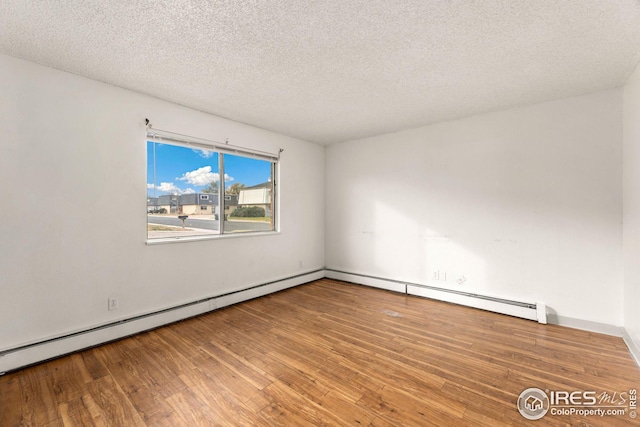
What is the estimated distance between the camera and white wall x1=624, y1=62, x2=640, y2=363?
231cm

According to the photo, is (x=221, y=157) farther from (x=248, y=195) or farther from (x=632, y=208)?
(x=632, y=208)

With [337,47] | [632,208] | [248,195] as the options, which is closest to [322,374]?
[337,47]

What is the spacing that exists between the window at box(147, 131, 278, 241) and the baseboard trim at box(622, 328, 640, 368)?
4.19m

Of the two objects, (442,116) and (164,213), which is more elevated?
(442,116)

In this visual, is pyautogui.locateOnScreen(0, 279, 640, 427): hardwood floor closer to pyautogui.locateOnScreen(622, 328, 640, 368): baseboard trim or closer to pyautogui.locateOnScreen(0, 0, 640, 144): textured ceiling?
pyautogui.locateOnScreen(622, 328, 640, 368): baseboard trim

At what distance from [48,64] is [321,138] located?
3.40 m

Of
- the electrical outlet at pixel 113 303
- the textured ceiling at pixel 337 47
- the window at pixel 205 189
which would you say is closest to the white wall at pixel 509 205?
the textured ceiling at pixel 337 47

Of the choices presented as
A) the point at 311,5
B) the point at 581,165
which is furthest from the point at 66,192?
the point at 581,165

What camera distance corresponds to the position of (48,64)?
2.30 metres

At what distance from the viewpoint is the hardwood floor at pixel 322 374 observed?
1.67m

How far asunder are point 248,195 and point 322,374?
2.78m

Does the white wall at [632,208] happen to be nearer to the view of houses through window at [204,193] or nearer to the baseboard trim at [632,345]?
the baseboard trim at [632,345]

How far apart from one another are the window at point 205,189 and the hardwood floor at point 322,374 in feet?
3.98

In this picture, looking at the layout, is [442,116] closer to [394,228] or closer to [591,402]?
[394,228]
